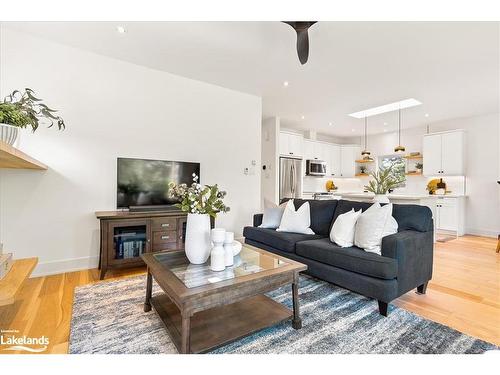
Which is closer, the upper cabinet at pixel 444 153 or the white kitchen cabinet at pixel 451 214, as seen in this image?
the white kitchen cabinet at pixel 451 214

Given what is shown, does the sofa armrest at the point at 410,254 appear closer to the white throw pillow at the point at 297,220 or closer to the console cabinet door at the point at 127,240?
the white throw pillow at the point at 297,220

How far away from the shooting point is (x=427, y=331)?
184 cm

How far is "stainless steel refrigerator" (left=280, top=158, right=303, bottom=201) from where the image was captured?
6.18 metres

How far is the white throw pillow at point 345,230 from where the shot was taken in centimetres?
255

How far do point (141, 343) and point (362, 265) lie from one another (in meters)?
1.77

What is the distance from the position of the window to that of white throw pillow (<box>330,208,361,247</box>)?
544cm

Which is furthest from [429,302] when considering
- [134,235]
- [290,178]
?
[290,178]

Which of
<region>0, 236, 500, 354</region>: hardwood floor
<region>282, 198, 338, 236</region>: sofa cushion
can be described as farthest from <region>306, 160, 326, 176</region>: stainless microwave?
<region>0, 236, 500, 354</region>: hardwood floor

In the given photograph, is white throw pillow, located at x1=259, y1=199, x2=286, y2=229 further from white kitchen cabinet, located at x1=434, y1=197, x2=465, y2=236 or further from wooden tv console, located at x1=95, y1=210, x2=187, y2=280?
white kitchen cabinet, located at x1=434, y1=197, x2=465, y2=236

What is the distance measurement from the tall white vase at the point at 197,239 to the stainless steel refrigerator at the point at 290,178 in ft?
14.2

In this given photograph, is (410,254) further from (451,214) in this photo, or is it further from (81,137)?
(451,214)

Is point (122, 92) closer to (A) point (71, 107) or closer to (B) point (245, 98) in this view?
(A) point (71, 107)

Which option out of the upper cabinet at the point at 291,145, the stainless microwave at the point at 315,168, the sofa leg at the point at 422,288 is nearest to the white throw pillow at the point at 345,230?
the sofa leg at the point at 422,288
